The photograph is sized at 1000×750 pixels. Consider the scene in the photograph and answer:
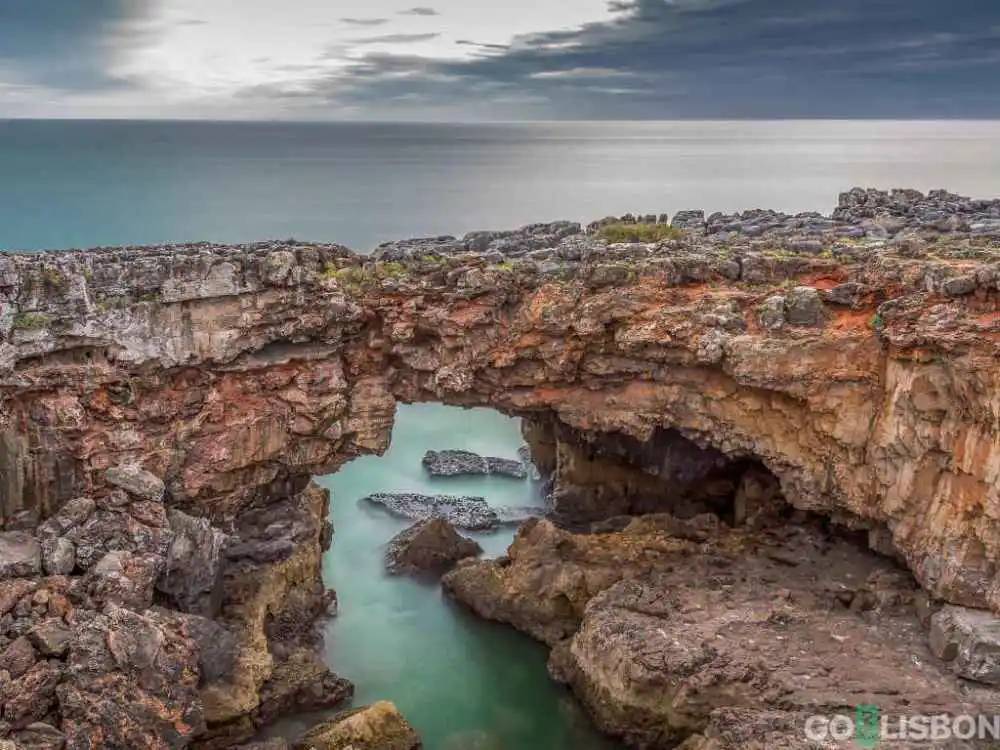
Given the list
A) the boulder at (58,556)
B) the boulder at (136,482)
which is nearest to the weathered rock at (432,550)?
the boulder at (136,482)

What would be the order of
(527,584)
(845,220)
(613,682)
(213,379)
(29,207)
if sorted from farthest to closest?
1. (29,207)
2. (845,220)
3. (527,584)
4. (213,379)
5. (613,682)

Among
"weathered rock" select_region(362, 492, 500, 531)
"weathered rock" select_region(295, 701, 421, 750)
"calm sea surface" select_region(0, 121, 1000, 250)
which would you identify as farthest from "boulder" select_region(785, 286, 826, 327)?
"calm sea surface" select_region(0, 121, 1000, 250)

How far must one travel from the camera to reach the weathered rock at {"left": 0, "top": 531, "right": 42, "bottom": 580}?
15.7 meters

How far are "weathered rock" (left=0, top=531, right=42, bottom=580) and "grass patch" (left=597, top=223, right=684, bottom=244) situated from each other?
47.5ft

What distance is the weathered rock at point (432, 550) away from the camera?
26.0m

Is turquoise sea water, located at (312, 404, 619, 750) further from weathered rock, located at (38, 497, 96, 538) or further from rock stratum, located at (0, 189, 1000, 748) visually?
weathered rock, located at (38, 497, 96, 538)

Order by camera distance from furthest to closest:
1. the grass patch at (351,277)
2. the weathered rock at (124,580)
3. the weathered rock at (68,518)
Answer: the grass patch at (351,277)
the weathered rock at (68,518)
the weathered rock at (124,580)

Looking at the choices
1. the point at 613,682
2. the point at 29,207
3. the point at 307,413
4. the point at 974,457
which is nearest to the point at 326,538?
the point at 307,413

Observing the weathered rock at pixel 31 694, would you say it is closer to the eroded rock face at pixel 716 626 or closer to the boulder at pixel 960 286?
the eroded rock face at pixel 716 626

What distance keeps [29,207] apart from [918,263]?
6834cm

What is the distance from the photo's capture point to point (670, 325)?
1931 centimetres

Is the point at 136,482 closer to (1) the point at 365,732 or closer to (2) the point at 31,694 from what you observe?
(2) the point at 31,694

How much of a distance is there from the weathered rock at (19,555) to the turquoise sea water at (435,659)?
756cm

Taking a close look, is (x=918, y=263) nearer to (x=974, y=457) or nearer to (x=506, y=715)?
(x=974, y=457)
